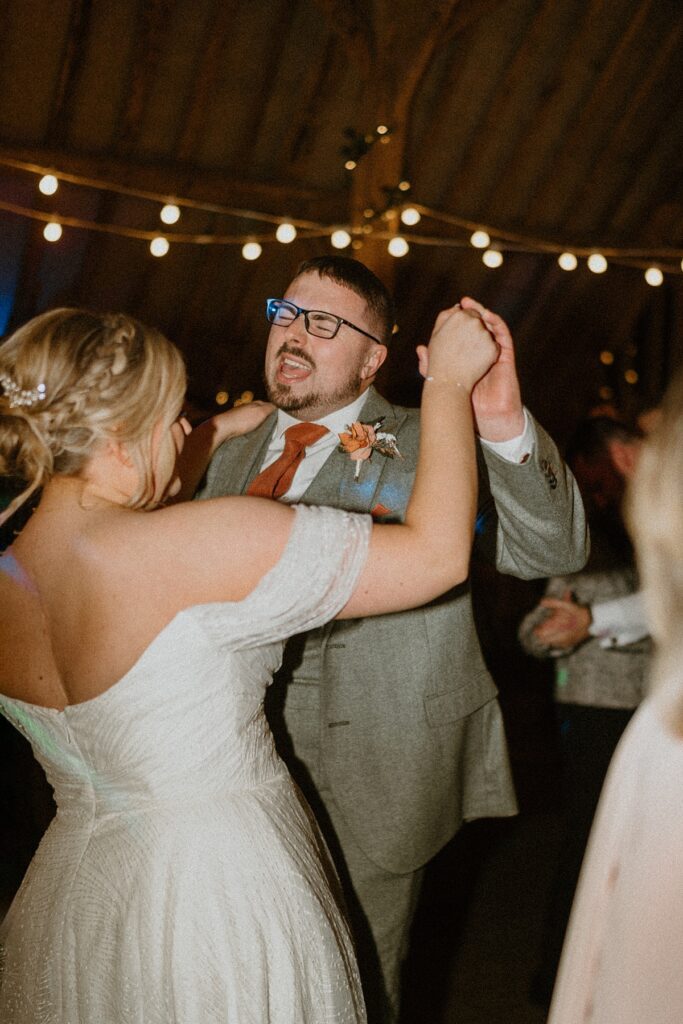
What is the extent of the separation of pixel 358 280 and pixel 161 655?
1422mm

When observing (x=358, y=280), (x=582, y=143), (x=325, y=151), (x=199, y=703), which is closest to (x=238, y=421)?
(x=358, y=280)

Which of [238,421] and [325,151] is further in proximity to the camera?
[325,151]

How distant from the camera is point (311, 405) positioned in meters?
2.53

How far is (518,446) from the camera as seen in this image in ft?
6.76

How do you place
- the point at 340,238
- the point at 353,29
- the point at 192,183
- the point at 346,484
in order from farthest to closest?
the point at 192,183, the point at 353,29, the point at 340,238, the point at 346,484

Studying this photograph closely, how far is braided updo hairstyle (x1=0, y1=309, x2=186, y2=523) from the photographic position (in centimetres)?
148

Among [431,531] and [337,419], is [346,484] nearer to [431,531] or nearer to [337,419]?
[337,419]

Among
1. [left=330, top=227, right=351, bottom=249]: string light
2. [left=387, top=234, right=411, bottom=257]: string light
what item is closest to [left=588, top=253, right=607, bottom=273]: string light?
[left=387, top=234, right=411, bottom=257]: string light

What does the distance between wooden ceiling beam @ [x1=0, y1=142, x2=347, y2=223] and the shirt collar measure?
438 centimetres

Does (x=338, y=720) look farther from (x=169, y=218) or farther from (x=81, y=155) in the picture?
(x=81, y=155)

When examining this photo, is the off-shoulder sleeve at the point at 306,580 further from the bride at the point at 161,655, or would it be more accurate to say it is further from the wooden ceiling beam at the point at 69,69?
the wooden ceiling beam at the point at 69,69

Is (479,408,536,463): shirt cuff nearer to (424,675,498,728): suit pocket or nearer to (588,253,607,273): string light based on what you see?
(424,675,498,728): suit pocket

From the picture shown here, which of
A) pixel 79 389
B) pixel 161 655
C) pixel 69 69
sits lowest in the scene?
pixel 161 655

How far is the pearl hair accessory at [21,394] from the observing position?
1480 millimetres
